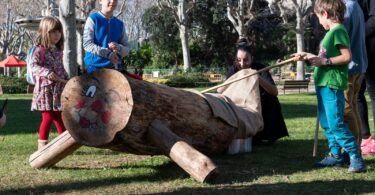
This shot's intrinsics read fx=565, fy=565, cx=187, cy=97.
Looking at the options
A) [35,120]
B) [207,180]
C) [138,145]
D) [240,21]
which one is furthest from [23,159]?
[240,21]

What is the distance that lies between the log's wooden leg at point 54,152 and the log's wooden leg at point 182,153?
82 centimetres

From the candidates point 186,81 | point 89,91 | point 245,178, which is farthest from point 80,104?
point 186,81

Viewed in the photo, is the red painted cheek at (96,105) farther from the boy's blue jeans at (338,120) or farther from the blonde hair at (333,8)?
the blonde hair at (333,8)

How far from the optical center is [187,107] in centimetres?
499

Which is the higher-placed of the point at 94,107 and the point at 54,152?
the point at 94,107

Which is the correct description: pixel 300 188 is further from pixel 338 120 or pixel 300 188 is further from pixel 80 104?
pixel 80 104

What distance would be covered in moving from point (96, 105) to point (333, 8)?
2.13 meters

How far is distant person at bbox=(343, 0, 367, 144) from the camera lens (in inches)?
197

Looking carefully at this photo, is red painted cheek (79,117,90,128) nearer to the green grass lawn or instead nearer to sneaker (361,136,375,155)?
the green grass lawn

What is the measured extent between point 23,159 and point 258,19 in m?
38.1

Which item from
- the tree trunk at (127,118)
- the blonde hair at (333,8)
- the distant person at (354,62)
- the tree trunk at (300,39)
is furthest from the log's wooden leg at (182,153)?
the tree trunk at (300,39)

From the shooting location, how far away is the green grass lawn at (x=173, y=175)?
411 centimetres

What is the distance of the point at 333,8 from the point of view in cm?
475

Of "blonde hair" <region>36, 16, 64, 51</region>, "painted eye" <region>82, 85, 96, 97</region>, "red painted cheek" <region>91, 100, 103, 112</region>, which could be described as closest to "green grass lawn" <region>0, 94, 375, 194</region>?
"red painted cheek" <region>91, 100, 103, 112</region>
